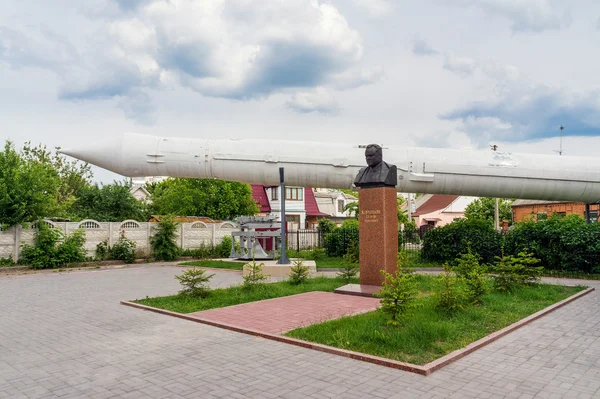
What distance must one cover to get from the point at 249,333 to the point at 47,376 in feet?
9.36

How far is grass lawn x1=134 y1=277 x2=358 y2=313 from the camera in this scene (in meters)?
9.45

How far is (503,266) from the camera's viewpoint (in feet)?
35.3

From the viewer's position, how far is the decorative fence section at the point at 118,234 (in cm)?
1864

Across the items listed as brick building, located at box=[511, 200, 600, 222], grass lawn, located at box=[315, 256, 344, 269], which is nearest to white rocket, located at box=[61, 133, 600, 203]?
grass lawn, located at box=[315, 256, 344, 269]

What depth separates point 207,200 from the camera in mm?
33938

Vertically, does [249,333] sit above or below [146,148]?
below

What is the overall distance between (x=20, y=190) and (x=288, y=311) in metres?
14.5

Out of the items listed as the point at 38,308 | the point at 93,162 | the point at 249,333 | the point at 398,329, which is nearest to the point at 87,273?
the point at 93,162

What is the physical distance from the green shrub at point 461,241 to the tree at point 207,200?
18141 mm

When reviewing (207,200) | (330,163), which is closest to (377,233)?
(330,163)

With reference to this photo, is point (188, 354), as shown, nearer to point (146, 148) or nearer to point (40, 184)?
point (146, 148)

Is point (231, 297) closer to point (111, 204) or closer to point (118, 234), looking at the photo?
point (118, 234)

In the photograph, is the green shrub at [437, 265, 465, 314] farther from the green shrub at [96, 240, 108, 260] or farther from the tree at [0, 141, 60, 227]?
the green shrub at [96, 240, 108, 260]

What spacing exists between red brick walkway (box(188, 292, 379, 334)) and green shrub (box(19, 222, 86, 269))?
12.8 metres
